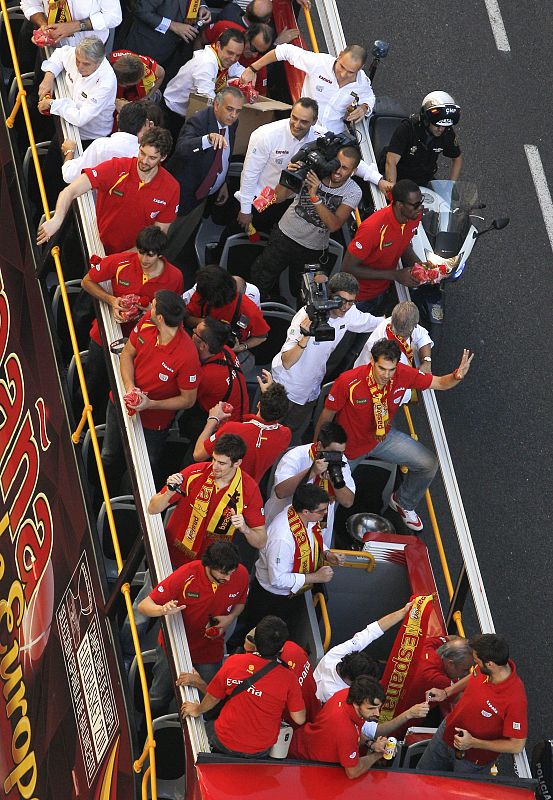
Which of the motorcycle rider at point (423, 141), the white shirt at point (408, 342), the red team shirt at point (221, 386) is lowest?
the white shirt at point (408, 342)

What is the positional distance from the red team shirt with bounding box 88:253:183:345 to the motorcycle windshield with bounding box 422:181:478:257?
2.76 m

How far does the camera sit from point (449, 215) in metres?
10.3

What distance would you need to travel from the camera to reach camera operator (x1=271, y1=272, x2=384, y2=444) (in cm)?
845

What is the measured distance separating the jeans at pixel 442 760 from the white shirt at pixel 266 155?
418 centimetres

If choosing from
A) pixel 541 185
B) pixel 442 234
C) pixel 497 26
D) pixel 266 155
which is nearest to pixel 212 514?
pixel 266 155

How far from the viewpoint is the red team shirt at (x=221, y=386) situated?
8.12m

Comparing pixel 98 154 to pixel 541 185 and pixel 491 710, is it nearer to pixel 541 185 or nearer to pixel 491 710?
pixel 491 710

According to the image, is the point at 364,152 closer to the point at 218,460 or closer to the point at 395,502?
the point at 395,502

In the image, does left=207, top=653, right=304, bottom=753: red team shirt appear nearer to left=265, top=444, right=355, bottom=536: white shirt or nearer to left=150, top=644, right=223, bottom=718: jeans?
left=150, top=644, right=223, bottom=718: jeans

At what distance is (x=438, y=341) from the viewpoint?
12.0 meters

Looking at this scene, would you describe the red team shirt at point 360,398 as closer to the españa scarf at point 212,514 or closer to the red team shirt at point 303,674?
the españa scarf at point 212,514

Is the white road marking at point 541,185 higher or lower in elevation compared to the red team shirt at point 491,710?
higher

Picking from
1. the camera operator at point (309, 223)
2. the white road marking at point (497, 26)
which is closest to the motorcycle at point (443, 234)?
the camera operator at point (309, 223)

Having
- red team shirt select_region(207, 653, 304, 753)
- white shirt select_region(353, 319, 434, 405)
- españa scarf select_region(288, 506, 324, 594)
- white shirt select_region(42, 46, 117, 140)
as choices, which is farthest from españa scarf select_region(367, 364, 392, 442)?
white shirt select_region(42, 46, 117, 140)
